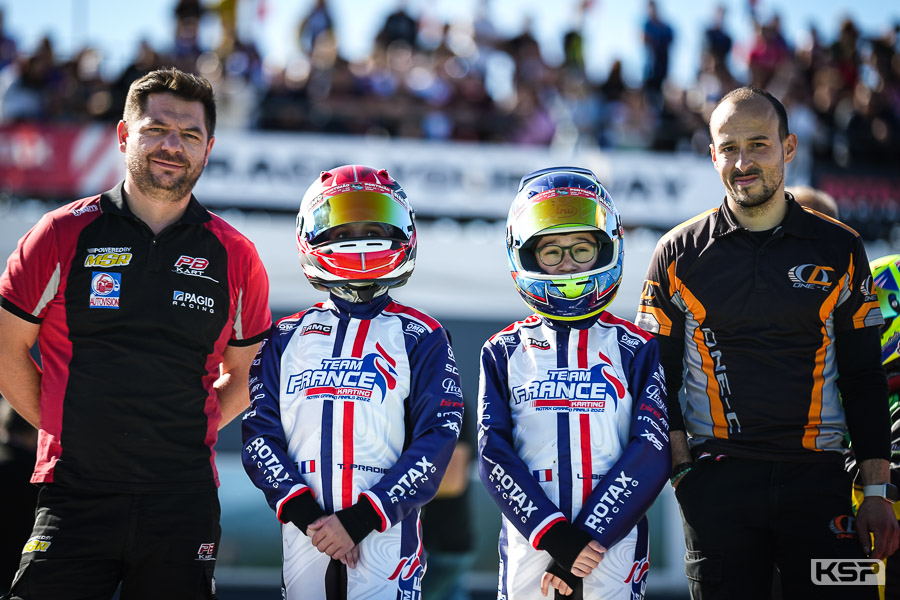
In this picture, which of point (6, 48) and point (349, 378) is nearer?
point (349, 378)

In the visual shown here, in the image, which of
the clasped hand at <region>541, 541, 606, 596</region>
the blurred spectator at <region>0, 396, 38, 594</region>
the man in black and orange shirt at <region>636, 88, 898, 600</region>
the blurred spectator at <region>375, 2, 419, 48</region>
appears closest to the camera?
the clasped hand at <region>541, 541, 606, 596</region>

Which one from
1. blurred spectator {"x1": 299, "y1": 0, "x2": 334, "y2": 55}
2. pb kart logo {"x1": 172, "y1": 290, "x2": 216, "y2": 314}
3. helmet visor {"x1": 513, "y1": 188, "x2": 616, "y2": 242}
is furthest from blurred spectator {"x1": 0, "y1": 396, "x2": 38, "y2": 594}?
blurred spectator {"x1": 299, "y1": 0, "x2": 334, "y2": 55}

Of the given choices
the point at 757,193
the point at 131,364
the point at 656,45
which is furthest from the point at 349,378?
the point at 656,45

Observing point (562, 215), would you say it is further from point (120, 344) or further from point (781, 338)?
point (120, 344)

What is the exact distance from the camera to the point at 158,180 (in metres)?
3.43

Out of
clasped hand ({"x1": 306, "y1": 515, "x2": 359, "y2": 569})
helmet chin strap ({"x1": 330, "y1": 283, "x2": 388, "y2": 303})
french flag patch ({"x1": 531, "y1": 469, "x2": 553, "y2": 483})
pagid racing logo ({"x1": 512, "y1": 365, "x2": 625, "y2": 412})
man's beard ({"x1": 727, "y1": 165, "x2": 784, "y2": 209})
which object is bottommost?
clasped hand ({"x1": 306, "y1": 515, "x2": 359, "y2": 569})

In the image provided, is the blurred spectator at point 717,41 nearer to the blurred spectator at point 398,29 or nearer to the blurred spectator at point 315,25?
the blurred spectator at point 398,29

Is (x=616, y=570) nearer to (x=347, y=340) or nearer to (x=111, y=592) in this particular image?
(x=347, y=340)

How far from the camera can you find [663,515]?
9461 mm

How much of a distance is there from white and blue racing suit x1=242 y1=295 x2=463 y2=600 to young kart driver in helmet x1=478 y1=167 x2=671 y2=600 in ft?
0.76

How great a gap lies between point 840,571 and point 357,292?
2043 millimetres

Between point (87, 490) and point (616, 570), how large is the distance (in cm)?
189

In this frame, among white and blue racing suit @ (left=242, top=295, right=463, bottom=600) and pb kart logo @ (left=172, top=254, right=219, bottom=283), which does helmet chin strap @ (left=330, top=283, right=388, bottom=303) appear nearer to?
white and blue racing suit @ (left=242, top=295, right=463, bottom=600)

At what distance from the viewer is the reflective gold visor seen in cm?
343
